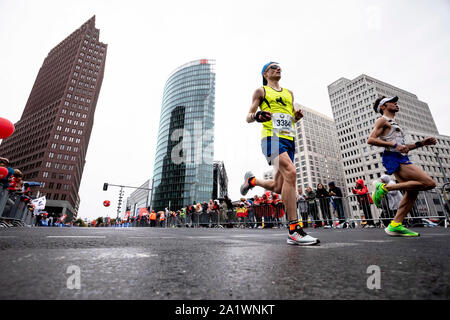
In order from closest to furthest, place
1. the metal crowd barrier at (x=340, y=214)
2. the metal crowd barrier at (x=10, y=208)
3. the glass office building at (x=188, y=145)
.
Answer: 1. the metal crowd barrier at (x=10, y=208)
2. the metal crowd barrier at (x=340, y=214)
3. the glass office building at (x=188, y=145)

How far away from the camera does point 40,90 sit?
91.0 metres

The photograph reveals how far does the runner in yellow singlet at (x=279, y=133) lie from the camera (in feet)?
8.96

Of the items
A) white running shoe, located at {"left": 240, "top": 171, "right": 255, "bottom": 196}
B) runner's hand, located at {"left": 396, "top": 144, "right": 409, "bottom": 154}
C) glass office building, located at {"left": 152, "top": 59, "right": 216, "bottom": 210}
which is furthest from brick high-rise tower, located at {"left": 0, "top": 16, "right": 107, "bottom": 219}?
runner's hand, located at {"left": 396, "top": 144, "right": 409, "bottom": 154}

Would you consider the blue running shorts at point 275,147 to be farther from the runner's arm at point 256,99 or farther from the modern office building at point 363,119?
the modern office building at point 363,119

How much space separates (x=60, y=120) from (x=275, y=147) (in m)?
90.5

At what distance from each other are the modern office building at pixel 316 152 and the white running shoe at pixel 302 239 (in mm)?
94065

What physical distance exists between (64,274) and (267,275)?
814mm

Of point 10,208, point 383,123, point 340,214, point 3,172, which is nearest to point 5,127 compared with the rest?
point 3,172

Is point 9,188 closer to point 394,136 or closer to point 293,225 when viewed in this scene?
point 293,225

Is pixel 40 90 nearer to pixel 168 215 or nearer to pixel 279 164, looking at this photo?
pixel 168 215

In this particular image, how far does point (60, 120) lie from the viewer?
7306cm

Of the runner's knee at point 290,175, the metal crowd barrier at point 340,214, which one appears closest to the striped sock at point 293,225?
the runner's knee at point 290,175
